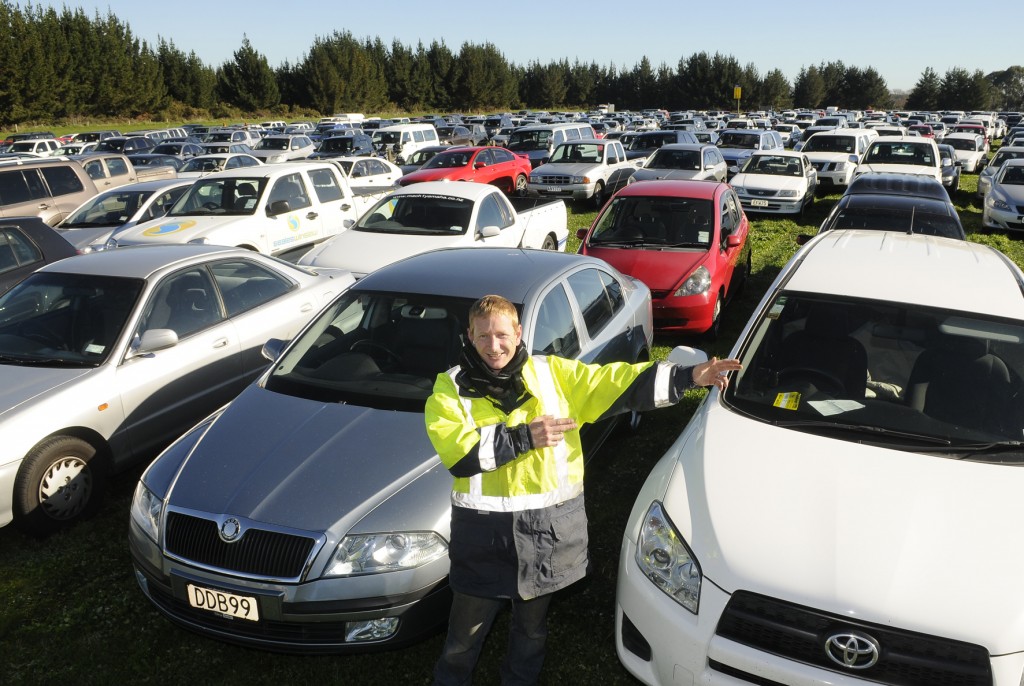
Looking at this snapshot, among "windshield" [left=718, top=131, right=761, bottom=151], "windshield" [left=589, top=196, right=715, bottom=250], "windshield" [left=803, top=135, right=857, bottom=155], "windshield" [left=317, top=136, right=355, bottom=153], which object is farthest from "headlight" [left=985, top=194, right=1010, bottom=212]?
"windshield" [left=317, top=136, right=355, bottom=153]

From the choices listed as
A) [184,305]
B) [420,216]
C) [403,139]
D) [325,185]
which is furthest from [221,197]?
[403,139]

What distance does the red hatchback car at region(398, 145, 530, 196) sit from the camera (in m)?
16.7

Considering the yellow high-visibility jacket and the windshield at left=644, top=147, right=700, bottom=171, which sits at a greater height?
the windshield at left=644, top=147, right=700, bottom=171

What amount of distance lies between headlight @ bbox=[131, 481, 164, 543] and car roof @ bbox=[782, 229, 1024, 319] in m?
3.51

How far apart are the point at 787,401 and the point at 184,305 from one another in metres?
4.43

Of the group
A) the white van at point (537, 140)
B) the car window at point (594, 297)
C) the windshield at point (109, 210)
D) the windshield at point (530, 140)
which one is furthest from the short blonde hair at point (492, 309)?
the windshield at point (530, 140)

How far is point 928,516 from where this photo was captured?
267 centimetres

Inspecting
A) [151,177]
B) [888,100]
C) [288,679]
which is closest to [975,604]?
[288,679]

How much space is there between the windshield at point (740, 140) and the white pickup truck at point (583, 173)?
483 cm

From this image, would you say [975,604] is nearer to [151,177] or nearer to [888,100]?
[151,177]

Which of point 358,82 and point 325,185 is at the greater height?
point 358,82

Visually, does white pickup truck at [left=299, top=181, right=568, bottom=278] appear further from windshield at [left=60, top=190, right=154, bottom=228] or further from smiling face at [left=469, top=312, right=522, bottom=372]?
smiling face at [left=469, top=312, right=522, bottom=372]

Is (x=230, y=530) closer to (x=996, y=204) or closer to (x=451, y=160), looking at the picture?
(x=451, y=160)

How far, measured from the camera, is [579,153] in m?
18.0
